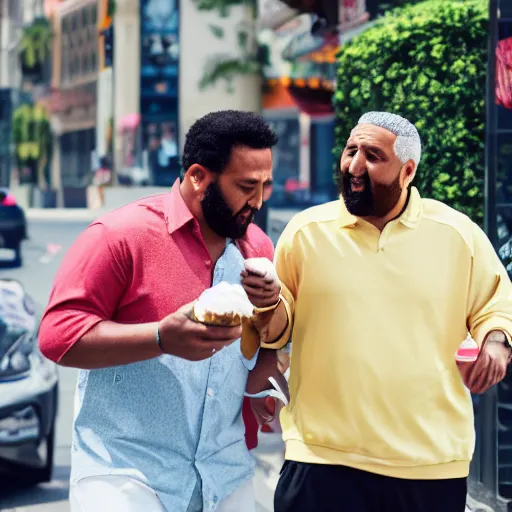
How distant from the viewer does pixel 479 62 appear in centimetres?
607

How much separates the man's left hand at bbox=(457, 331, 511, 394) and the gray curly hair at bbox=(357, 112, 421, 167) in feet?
1.63

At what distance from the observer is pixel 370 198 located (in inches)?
121

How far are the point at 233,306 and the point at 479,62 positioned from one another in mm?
3787

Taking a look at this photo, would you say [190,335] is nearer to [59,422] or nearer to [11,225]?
[59,422]

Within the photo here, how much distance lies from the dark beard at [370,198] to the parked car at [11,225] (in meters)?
4.54

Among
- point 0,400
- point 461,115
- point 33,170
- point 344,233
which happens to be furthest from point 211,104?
point 344,233

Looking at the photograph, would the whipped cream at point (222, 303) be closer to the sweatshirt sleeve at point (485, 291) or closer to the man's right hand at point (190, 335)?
the man's right hand at point (190, 335)

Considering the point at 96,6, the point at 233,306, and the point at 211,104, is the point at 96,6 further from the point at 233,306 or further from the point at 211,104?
the point at 233,306

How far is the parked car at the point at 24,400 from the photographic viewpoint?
19.7ft

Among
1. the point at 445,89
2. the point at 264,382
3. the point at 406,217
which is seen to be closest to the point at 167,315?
the point at 264,382

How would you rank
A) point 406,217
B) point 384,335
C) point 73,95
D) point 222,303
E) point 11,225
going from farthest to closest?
1. point 73,95
2. point 11,225
3. point 406,217
4. point 384,335
5. point 222,303

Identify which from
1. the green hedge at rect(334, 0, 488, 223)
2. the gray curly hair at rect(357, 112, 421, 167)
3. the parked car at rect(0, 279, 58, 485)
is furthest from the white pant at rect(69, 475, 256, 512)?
the green hedge at rect(334, 0, 488, 223)

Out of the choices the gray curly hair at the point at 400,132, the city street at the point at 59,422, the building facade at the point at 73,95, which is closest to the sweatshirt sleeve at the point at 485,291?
the gray curly hair at the point at 400,132

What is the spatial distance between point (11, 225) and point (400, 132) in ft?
15.2
